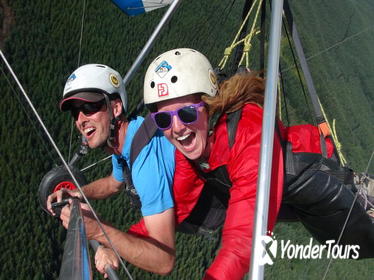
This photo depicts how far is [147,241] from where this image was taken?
1.70 m

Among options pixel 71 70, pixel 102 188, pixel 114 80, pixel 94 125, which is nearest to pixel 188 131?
pixel 94 125

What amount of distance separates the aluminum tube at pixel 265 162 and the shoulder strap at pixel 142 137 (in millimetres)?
548

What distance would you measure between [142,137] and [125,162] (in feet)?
0.74

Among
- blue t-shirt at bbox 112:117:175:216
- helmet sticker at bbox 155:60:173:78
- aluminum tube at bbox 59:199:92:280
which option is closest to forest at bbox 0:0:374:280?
blue t-shirt at bbox 112:117:175:216

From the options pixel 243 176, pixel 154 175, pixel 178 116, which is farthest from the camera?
pixel 154 175

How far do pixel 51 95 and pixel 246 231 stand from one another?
21.3 feet

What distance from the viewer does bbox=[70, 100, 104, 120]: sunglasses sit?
1986mm

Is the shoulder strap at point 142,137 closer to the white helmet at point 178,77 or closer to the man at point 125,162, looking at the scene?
the man at point 125,162

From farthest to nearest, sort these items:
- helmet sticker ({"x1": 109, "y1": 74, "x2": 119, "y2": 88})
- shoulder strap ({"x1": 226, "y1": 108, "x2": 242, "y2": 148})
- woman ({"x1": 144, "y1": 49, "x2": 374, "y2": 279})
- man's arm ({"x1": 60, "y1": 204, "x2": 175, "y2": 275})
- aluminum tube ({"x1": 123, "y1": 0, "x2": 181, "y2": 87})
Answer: aluminum tube ({"x1": 123, "y1": 0, "x2": 181, "y2": 87})
helmet sticker ({"x1": 109, "y1": 74, "x2": 119, "y2": 88})
man's arm ({"x1": 60, "y1": 204, "x2": 175, "y2": 275})
shoulder strap ({"x1": 226, "y1": 108, "x2": 242, "y2": 148})
woman ({"x1": 144, "y1": 49, "x2": 374, "y2": 279})

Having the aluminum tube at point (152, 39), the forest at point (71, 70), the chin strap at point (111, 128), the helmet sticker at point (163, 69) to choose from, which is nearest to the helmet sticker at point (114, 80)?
the chin strap at point (111, 128)

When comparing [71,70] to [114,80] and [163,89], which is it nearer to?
[114,80]

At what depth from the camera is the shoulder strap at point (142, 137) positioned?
1785 millimetres

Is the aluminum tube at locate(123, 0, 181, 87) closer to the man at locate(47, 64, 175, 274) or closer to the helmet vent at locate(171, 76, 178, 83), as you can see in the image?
the man at locate(47, 64, 175, 274)

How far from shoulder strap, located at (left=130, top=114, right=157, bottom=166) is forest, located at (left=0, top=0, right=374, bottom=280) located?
3962 mm
